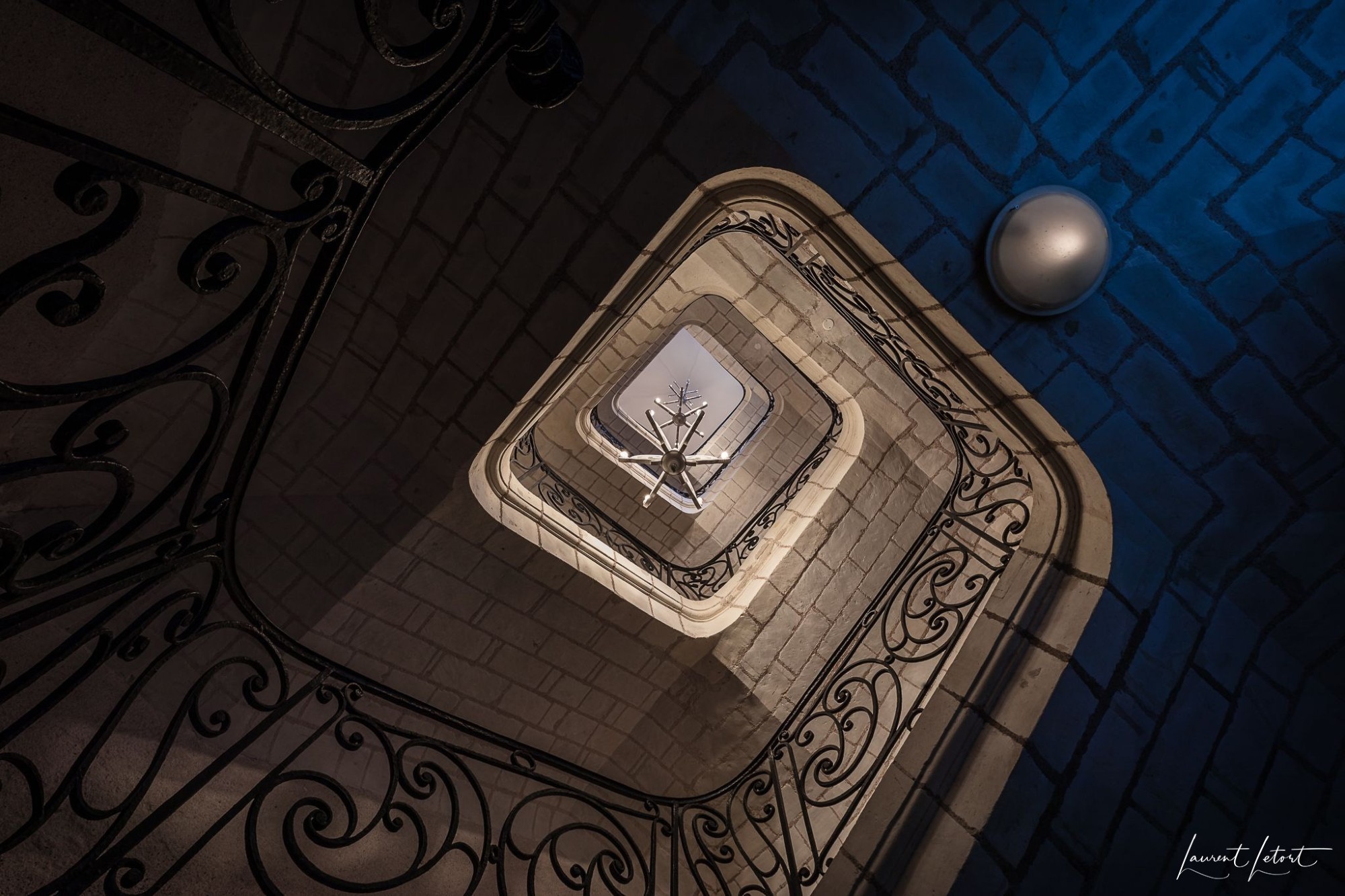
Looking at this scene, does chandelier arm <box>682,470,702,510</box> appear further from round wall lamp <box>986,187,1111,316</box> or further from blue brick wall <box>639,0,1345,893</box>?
round wall lamp <box>986,187,1111,316</box>

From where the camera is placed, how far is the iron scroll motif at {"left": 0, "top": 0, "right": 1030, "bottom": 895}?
3.95ft

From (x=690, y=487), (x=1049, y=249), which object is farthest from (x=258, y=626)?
(x=690, y=487)

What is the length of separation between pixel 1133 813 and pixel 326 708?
3597mm

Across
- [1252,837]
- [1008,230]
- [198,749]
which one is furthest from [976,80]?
[198,749]

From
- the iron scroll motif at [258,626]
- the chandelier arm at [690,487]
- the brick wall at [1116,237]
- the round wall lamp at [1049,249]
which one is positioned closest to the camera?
the iron scroll motif at [258,626]

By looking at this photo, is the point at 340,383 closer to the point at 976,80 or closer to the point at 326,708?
the point at 326,708

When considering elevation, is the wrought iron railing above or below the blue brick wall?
below

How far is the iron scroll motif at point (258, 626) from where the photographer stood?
1.21 metres

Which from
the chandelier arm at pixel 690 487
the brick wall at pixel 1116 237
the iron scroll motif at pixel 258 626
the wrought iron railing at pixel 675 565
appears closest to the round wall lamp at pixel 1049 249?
the brick wall at pixel 1116 237
